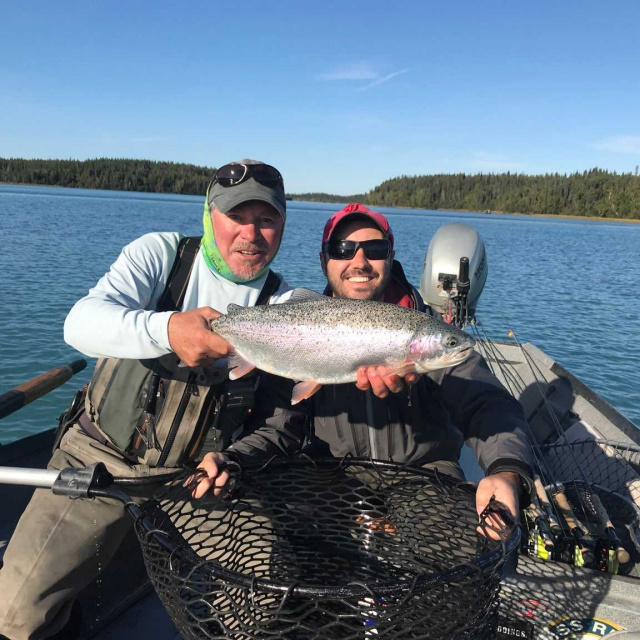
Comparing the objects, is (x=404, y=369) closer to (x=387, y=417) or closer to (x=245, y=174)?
(x=387, y=417)

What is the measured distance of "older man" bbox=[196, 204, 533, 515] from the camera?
3.24m

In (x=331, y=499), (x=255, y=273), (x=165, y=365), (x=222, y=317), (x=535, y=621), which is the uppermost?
(x=255, y=273)

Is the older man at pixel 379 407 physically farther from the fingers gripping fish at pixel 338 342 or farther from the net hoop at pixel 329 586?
the net hoop at pixel 329 586

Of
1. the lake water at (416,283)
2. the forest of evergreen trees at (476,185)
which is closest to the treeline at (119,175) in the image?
the forest of evergreen trees at (476,185)

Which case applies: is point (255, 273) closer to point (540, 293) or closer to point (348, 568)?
point (348, 568)

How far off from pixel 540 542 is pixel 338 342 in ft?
6.50

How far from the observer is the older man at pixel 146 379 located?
290 centimetres

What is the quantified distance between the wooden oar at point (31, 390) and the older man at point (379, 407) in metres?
2.22

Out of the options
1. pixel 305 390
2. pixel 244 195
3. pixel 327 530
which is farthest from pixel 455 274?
pixel 327 530

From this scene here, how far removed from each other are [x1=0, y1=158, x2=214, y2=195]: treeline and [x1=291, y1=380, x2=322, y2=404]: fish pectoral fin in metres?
170

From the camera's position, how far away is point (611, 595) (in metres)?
3.13

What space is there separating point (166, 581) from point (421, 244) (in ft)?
172

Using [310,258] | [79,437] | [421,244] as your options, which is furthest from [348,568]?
[421,244]

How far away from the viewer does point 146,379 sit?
→ 10.8 ft
